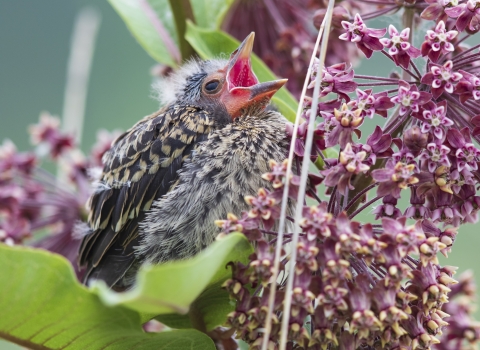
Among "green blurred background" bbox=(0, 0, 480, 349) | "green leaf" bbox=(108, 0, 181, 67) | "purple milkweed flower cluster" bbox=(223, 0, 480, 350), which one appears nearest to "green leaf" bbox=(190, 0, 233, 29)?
"green leaf" bbox=(108, 0, 181, 67)

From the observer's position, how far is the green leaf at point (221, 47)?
1.70 metres

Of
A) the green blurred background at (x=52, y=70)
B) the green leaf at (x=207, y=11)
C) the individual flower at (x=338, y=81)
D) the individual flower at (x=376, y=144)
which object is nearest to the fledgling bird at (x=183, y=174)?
the green leaf at (x=207, y=11)

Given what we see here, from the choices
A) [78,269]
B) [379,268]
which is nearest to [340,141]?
[379,268]

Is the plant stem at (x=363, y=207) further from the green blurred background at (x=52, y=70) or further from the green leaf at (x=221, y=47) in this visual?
the green blurred background at (x=52, y=70)

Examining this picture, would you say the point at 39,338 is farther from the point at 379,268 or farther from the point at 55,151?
the point at 55,151

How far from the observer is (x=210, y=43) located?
1.76 metres

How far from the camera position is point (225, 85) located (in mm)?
1919

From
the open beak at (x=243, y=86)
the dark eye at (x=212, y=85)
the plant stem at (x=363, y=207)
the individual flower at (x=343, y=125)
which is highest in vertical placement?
the dark eye at (x=212, y=85)

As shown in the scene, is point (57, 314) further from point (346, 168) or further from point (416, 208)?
point (416, 208)

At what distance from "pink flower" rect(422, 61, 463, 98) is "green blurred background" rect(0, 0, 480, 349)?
5.34m

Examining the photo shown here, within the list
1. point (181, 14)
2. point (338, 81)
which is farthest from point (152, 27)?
point (338, 81)

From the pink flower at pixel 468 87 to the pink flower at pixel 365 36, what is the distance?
17cm

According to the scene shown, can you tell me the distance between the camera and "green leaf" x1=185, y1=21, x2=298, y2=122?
170 centimetres

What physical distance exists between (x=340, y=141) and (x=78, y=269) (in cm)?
107
